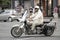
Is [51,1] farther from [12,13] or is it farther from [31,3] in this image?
[12,13]

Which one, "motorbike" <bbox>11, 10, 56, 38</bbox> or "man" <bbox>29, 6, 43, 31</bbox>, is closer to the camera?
"motorbike" <bbox>11, 10, 56, 38</bbox>

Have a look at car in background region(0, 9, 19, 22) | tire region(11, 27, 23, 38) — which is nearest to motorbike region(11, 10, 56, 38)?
tire region(11, 27, 23, 38)

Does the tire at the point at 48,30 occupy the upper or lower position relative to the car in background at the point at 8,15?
upper

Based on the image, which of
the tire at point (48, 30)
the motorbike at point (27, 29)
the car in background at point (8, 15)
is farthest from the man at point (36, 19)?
the car in background at point (8, 15)

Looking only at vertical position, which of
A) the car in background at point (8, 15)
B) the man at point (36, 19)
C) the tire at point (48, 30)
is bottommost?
the car in background at point (8, 15)

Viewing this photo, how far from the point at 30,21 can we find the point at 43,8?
26.4m

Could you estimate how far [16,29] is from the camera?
14.7 metres

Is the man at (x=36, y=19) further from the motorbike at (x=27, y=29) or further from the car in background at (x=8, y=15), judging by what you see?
the car in background at (x=8, y=15)

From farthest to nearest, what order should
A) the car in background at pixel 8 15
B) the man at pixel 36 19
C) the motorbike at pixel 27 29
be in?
the car in background at pixel 8 15
the man at pixel 36 19
the motorbike at pixel 27 29

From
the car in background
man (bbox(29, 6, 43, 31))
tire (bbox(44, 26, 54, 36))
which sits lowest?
the car in background

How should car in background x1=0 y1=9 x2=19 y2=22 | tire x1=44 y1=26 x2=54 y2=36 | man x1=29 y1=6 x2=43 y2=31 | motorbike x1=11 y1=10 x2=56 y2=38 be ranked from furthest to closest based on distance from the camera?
1. car in background x1=0 y1=9 x2=19 y2=22
2. tire x1=44 y1=26 x2=54 y2=36
3. man x1=29 y1=6 x2=43 y2=31
4. motorbike x1=11 y1=10 x2=56 y2=38

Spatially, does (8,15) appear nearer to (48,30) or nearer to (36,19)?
(48,30)

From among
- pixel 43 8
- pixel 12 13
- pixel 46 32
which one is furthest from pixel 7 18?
pixel 46 32

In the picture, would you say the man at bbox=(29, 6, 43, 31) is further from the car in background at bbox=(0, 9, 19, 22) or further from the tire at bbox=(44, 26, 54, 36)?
the car in background at bbox=(0, 9, 19, 22)
